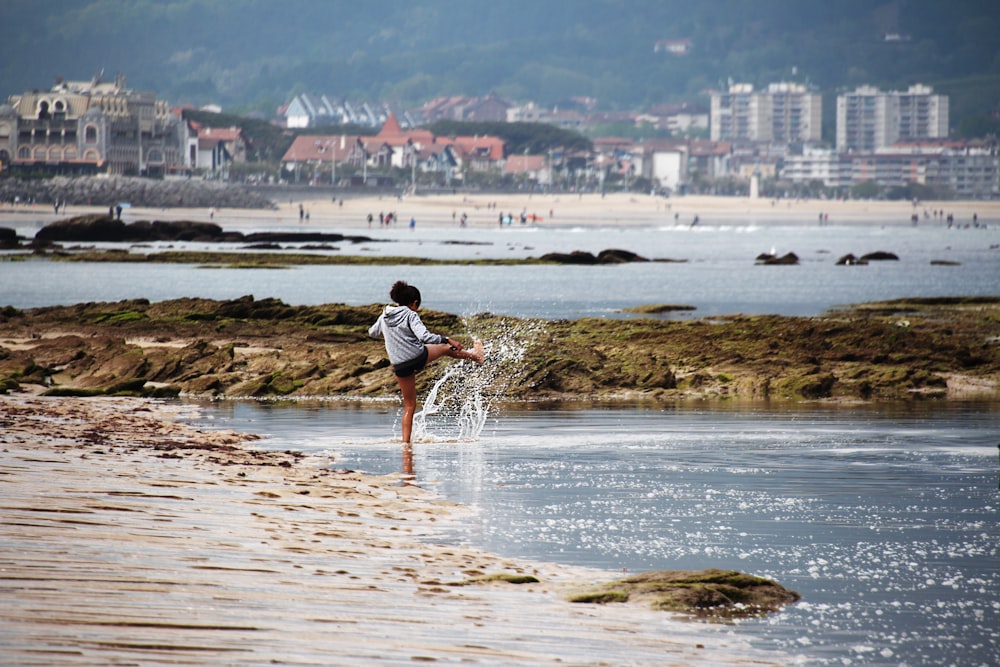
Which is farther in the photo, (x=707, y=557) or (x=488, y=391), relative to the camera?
(x=488, y=391)

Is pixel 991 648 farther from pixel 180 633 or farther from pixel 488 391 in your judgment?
pixel 488 391

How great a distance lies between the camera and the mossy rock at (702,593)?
8148 mm

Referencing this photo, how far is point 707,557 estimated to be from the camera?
955 centimetres

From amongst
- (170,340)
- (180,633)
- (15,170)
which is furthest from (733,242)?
(180,633)

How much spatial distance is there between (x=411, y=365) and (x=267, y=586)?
6.69 meters

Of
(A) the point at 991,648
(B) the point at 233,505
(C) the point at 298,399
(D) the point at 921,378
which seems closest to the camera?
(A) the point at 991,648

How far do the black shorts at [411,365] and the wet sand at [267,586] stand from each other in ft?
8.93

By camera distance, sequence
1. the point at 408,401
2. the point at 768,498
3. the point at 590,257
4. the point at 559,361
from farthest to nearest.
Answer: the point at 590,257 → the point at 559,361 → the point at 408,401 → the point at 768,498

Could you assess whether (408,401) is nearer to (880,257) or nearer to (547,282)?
(547,282)

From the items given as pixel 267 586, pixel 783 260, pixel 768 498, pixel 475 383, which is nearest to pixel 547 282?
pixel 783 260

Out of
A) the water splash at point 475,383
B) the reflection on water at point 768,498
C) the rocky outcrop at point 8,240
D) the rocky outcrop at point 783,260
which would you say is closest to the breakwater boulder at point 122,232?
the rocky outcrop at point 8,240

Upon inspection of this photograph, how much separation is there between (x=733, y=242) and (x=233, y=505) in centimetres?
14108

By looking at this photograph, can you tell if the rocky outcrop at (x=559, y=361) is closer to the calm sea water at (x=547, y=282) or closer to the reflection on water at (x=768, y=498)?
the reflection on water at (x=768, y=498)

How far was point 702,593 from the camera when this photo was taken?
8273 mm
